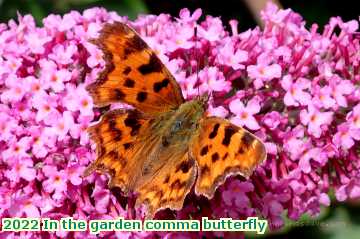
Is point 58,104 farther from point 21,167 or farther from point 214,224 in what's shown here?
point 214,224

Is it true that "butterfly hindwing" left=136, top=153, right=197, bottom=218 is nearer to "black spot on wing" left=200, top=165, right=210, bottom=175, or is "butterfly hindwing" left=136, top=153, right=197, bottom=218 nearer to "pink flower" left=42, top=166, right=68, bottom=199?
"black spot on wing" left=200, top=165, right=210, bottom=175

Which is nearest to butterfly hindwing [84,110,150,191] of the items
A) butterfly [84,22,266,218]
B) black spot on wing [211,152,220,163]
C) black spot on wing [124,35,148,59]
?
butterfly [84,22,266,218]

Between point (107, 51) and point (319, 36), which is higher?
point (319, 36)

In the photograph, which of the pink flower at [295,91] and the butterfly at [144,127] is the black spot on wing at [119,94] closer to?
the butterfly at [144,127]

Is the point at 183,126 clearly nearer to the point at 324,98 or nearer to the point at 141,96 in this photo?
the point at 141,96

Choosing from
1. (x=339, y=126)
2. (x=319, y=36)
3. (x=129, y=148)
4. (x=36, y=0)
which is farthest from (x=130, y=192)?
(x=36, y=0)

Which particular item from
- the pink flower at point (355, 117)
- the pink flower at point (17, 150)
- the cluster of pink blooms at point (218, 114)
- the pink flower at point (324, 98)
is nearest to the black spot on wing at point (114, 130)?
the cluster of pink blooms at point (218, 114)

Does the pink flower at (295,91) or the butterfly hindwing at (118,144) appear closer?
the butterfly hindwing at (118,144)
